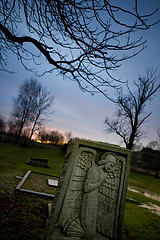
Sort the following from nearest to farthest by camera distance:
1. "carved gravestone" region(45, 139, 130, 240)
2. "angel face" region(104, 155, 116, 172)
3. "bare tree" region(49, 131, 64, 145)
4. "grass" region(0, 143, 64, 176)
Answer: "carved gravestone" region(45, 139, 130, 240)
"angel face" region(104, 155, 116, 172)
"grass" region(0, 143, 64, 176)
"bare tree" region(49, 131, 64, 145)

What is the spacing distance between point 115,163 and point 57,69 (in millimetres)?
2451

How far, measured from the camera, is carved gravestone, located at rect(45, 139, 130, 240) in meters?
1.97

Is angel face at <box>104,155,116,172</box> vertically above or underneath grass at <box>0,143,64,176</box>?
above

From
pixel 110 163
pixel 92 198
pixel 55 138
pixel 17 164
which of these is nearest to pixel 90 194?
pixel 92 198

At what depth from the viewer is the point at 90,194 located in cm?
214

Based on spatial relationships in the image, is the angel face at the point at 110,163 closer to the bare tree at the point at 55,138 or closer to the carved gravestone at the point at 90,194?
the carved gravestone at the point at 90,194

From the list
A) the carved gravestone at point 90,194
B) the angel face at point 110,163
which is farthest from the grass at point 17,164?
the angel face at point 110,163

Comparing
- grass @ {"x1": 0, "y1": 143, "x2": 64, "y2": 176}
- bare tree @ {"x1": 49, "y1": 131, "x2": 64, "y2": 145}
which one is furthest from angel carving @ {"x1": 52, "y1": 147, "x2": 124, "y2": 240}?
bare tree @ {"x1": 49, "y1": 131, "x2": 64, "y2": 145}

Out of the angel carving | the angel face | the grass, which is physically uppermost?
the angel face

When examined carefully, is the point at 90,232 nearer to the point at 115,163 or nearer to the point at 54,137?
the point at 115,163

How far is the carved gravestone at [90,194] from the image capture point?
6.47 feet

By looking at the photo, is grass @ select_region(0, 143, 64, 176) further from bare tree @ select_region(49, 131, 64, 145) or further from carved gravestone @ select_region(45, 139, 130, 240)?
bare tree @ select_region(49, 131, 64, 145)

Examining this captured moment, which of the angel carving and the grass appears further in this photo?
the grass

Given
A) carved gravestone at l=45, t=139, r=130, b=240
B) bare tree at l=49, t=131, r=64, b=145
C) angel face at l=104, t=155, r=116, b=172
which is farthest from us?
bare tree at l=49, t=131, r=64, b=145
